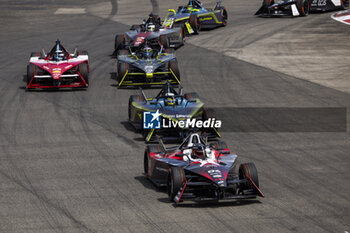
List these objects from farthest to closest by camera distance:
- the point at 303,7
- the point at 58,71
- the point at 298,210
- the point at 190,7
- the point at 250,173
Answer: the point at 303,7 < the point at 190,7 < the point at 58,71 < the point at 250,173 < the point at 298,210

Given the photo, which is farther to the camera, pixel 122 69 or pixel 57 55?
pixel 57 55

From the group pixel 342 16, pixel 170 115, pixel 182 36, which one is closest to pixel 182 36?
pixel 182 36

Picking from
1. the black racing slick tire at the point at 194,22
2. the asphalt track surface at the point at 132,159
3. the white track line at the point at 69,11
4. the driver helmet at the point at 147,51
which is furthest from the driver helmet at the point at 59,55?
the white track line at the point at 69,11

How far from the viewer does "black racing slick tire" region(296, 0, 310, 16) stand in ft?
141

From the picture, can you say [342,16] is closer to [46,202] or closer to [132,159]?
[132,159]

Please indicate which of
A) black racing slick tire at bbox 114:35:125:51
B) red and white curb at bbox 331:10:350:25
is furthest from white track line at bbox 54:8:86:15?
red and white curb at bbox 331:10:350:25

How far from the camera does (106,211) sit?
507 inches

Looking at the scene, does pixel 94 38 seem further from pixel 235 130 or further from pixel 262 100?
pixel 235 130

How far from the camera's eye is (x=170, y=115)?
1894 centimetres

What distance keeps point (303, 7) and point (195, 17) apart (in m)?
8.85

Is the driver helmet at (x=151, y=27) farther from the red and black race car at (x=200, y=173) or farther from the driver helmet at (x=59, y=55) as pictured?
the red and black race car at (x=200, y=173)

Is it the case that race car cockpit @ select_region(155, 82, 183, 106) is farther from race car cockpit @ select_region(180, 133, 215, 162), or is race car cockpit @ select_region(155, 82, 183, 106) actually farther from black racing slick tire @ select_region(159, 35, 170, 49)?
black racing slick tire @ select_region(159, 35, 170, 49)

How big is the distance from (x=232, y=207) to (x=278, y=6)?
32.0m

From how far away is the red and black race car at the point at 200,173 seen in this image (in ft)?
43.1
